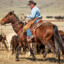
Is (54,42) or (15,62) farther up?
(54,42)

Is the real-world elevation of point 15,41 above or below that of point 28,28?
below

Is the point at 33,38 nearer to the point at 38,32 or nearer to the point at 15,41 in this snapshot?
the point at 38,32

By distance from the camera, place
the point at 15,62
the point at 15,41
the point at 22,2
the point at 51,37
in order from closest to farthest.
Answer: the point at 51,37 < the point at 15,62 < the point at 15,41 < the point at 22,2

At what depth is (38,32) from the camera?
9.96m

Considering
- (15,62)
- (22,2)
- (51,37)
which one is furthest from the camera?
(22,2)

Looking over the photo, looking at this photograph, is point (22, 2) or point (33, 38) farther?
point (22, 2)

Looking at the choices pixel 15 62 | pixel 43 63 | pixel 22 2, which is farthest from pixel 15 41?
pixel 22 2

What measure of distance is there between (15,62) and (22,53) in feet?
9.36

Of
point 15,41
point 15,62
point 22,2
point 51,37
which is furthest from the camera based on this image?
point 22,2

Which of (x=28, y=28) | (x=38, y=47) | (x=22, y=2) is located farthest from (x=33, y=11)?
(x=22, y=2)

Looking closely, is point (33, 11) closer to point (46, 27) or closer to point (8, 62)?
point (46, 27)

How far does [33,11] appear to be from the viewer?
10.2 m

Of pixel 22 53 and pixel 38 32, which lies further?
pixel 22 53

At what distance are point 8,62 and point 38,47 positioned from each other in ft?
10.1
